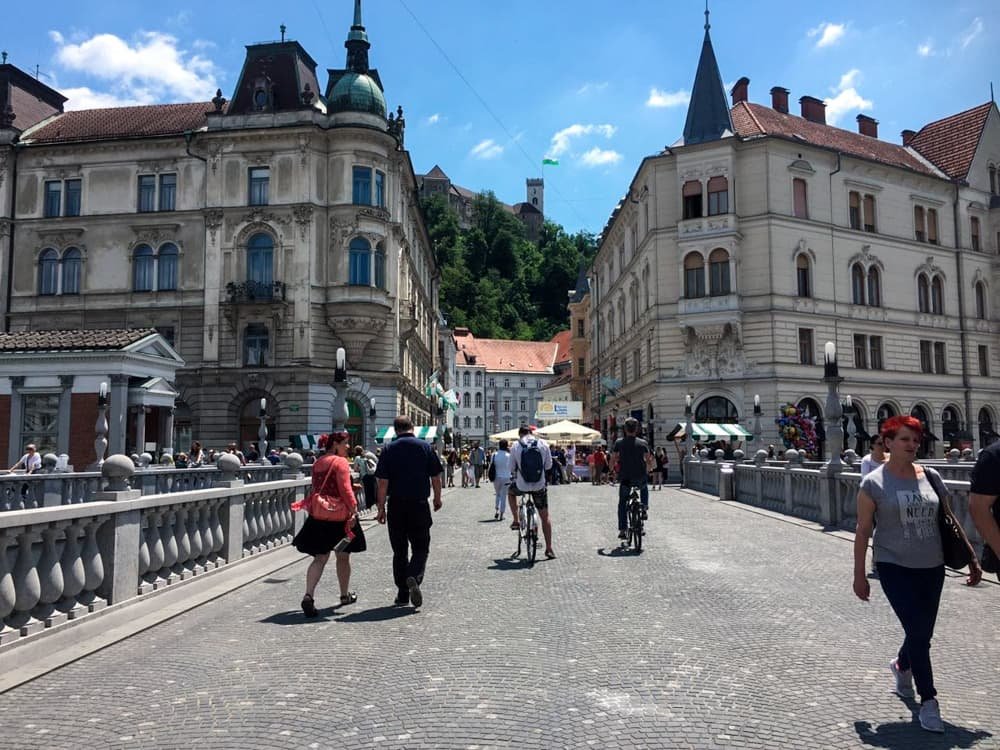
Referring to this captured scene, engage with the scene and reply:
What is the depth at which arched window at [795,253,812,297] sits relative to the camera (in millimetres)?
41625

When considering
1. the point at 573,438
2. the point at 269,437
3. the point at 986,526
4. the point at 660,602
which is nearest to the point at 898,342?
the point at 573,438

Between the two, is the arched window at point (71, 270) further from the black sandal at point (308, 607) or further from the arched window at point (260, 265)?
the black sandal at point (308, 607)

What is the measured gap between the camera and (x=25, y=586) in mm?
6410

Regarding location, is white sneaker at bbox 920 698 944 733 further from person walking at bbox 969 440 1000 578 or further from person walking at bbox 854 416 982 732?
person walking at bbox 969 440 1000 578

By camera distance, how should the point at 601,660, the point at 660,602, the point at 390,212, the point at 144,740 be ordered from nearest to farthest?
the point at 144,740 < the point at 601,660 < the point at 660,602 < the point at 390,212

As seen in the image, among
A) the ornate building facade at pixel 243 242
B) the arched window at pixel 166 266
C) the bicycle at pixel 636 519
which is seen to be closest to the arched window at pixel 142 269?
the ornate building facade at pixel 243 242

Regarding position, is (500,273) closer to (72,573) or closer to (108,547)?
(108,547)

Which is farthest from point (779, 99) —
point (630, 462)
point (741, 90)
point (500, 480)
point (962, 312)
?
point (630, 462)

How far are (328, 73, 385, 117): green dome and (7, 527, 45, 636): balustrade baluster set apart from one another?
36817mm

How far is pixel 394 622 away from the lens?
7680mm

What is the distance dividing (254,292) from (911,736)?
126 feet

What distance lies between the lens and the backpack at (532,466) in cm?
1202

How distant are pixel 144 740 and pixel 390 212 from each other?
127ft

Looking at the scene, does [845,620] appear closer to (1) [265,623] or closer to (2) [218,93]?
(1) [265,623]
